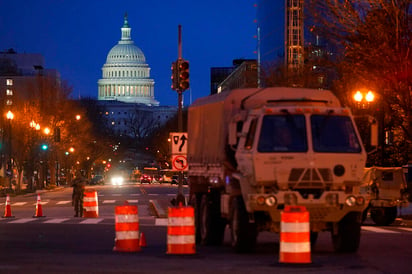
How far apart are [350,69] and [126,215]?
17143 millimetres

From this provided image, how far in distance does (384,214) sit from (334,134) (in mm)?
14247

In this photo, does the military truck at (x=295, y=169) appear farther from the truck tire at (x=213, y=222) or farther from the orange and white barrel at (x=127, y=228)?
the orange and white barrel at (x=127, y=228)

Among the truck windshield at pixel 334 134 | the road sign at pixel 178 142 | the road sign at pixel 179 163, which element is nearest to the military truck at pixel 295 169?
the truck windshield at pixel 334 134

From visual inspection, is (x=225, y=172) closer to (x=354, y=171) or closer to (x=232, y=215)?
(x=232, y=215)

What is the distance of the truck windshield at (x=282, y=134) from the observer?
21000 millimetres

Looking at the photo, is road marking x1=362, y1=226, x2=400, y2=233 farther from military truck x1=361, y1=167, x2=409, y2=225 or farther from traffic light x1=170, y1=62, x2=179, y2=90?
traffic light x1=170, y1=62, x2=179, y2=90

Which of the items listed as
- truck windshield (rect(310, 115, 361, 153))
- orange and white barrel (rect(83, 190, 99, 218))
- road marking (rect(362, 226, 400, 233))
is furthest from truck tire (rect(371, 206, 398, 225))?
truck windshield (rect(310, 115, 361, 153))

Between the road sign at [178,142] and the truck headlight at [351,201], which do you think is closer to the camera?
the truck headlight at [351,201]

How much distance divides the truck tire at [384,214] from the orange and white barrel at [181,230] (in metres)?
15.3

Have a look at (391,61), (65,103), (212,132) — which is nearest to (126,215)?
(212,132)

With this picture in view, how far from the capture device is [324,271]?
A: 17609 mm

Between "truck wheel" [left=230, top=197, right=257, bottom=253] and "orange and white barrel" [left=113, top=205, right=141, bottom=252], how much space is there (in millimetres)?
1848

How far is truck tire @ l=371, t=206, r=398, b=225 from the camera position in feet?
115

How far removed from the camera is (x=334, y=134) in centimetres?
2134
